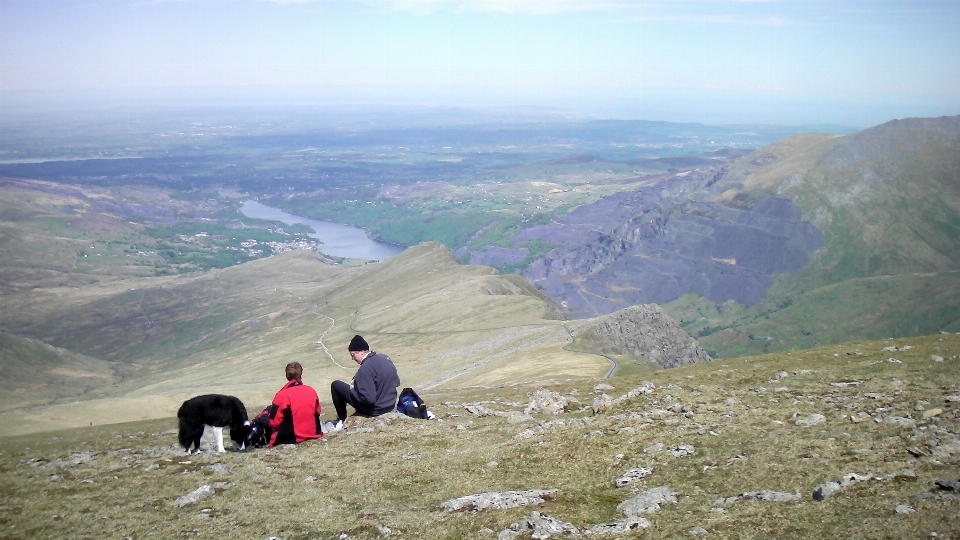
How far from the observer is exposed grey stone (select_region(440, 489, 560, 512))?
1970 cm

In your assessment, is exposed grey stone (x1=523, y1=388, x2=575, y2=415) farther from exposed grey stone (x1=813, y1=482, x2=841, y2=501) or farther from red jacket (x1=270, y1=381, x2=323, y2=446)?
exposed grey stone (x1=813, y1=482, x2=841, y2=501)

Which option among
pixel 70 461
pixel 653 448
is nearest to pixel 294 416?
pixel 70 461

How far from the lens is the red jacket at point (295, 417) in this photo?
90.5 ft

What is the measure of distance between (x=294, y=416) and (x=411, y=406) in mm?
6492

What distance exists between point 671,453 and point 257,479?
45.7 feet

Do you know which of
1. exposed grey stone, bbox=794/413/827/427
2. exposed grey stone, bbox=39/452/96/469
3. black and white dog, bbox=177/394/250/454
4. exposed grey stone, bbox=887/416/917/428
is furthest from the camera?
exposed grey stone, bbox=39/452/96/469

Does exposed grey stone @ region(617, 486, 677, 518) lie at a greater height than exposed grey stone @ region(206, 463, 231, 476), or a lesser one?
greater

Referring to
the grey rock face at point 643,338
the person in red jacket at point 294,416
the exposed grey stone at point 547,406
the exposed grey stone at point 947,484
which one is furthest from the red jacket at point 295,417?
the grey rock face at point 643,338

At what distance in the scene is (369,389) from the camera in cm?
3019

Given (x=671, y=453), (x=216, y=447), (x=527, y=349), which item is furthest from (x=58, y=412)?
(x=671, y=453)

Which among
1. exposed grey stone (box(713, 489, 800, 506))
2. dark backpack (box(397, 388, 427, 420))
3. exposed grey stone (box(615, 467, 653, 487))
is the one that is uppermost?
exposed grey stone (box(713, 489, 800, 506))

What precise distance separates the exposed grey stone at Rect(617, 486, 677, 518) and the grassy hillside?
263 millimetres

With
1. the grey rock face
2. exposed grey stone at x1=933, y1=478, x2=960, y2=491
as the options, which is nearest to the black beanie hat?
exposed grey stone at x1=933, y1=478, x2=960, y2=491

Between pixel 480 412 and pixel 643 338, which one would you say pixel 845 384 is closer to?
pixel 480 412
